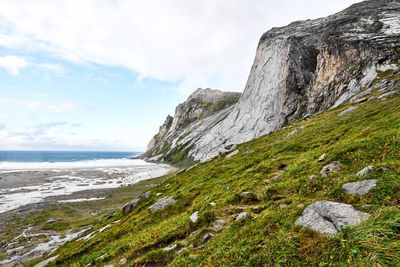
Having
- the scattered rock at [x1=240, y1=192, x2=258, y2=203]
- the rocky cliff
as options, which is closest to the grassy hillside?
the scattered rock at [x1=240, y1=192, x2=258, y2=203]

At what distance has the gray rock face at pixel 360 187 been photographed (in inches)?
256

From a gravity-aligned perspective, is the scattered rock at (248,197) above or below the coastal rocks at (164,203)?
above

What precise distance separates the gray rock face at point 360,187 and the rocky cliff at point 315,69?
3700cm

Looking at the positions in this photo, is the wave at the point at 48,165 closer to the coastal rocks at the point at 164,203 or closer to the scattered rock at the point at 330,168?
the coastal rocks at the point at 164,203

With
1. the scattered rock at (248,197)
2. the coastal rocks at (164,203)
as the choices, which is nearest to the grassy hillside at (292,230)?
Result: the scattered rock at (248,197)

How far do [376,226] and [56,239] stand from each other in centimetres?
3368

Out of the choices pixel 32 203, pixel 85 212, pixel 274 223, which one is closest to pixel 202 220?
pixel 274 223

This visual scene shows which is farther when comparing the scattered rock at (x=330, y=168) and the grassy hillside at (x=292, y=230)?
the scattered rock at (x=330, y=168)

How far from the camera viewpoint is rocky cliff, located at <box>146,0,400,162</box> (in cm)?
4478

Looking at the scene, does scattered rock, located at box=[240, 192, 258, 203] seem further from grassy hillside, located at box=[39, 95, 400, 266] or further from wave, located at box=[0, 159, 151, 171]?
wave, located at box=[0, 159, 151, 171]

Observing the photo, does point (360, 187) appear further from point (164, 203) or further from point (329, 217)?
point (164, 203)

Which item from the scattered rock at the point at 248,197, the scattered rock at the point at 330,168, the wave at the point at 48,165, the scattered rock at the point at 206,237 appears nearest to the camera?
the scattered rock at the point at 206,237

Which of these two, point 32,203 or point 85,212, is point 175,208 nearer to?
Answer: point 85,212

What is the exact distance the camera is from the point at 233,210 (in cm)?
987
